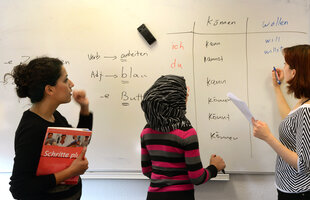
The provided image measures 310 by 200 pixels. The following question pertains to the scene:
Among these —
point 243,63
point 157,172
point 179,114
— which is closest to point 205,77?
point 243,63

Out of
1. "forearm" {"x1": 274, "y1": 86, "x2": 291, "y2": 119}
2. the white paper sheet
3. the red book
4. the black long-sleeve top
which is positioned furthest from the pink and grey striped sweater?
"forearm" {"x1": 274, "y1": 86, "x2": 291, "y2": 119}

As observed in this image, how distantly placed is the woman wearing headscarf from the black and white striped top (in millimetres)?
402

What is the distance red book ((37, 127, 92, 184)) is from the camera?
1.11 metres

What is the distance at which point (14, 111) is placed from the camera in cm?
198

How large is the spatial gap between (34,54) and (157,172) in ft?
4.33

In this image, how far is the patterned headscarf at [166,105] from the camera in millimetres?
1238

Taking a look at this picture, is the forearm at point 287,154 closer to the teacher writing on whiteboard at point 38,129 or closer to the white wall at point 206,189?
the white wall at point 206,189

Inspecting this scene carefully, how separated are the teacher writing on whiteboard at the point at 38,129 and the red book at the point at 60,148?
0.9 inches

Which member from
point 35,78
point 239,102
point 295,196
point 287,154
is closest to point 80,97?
point 35,78

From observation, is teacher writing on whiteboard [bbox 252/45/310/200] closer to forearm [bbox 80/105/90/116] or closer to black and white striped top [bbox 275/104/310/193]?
black and white striped top [bbox 275/104/310/193]

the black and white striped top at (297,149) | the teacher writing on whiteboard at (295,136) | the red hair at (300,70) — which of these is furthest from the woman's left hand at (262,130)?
the red hair at (300,70)

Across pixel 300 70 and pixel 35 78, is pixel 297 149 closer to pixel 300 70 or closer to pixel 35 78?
pixel 300 70

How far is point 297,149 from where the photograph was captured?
1186 millimetres

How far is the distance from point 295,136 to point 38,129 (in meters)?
1.19
